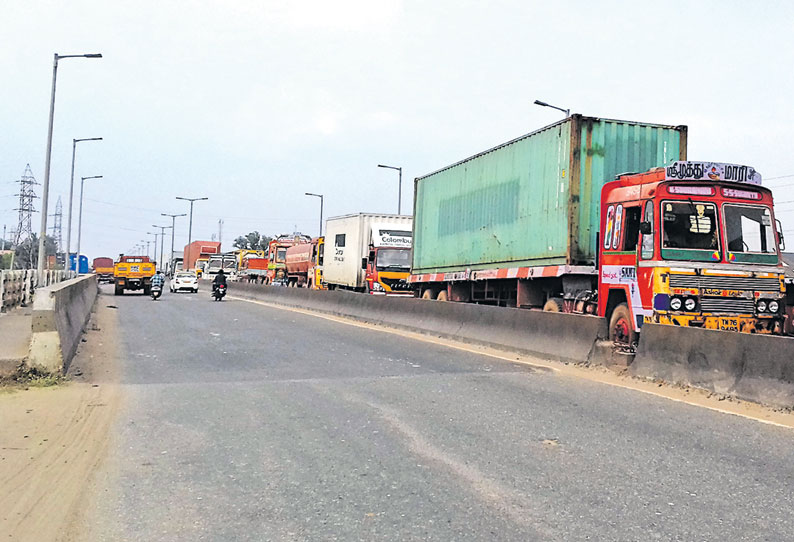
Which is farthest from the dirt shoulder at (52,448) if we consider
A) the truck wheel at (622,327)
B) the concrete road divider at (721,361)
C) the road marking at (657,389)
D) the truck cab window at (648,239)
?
the truck cab window at (648,239)

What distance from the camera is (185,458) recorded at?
6.21m

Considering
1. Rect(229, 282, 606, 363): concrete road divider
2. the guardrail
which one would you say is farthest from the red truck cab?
the guardrail

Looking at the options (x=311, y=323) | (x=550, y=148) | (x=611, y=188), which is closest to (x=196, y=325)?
(x=311, y=323)

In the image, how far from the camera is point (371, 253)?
102 ft

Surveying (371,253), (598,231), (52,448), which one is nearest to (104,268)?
(371,253)

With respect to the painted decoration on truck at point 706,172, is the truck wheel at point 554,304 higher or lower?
lower

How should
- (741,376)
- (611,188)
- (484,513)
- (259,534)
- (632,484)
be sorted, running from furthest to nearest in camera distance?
(611,188) < (741,376) < (632,484) < (484,513) < (259,534)

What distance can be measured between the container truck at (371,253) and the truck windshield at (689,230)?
17.6 meters

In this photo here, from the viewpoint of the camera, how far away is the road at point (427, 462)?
4.63 metres

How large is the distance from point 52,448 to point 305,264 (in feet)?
121

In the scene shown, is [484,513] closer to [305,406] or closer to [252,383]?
[305,406]

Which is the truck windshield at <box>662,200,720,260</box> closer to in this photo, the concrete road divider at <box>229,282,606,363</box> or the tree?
the concrete road divider at <box>229,282,606,363</box>

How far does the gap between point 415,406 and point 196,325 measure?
12.7 metres

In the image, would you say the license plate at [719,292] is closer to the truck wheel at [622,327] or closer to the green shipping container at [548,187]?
the truck wheel at [622,327]
